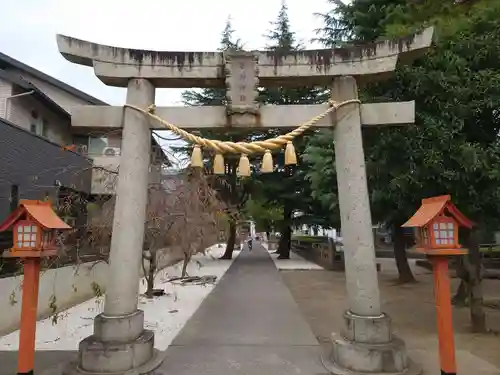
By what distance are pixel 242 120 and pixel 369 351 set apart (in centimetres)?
377

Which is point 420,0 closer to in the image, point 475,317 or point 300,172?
point 475,317

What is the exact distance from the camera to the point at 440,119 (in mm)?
6906

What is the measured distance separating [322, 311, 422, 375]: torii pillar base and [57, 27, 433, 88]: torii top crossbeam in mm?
3767

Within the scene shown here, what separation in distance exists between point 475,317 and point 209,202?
8.00m

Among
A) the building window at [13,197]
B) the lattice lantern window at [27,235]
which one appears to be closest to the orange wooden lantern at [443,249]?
the lattice lantern window at [27,235]

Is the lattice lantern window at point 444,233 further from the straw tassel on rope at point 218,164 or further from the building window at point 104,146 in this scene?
the building window at point 104,146

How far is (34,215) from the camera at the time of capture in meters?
4.93

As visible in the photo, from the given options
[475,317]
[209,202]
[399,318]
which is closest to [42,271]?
[209,202]

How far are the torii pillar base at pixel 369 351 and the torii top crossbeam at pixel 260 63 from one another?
3.77 metres

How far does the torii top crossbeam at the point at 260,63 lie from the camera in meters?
5.85

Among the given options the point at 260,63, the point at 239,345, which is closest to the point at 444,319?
the point at 239,345

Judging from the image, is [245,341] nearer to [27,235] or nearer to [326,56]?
[27,235]

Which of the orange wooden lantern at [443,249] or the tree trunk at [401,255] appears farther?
the tree trunk at [401,255]

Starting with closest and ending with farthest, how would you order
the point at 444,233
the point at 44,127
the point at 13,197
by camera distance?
the point at 444,233
the point at 13,197
the point at 44,127
